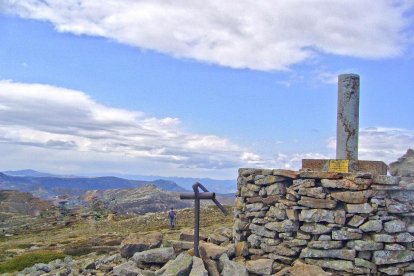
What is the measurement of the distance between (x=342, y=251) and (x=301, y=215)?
109cm

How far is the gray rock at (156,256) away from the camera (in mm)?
10352

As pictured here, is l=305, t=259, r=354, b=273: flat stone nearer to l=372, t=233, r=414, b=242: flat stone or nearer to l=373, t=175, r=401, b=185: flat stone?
l=372, t=233, r=414, b=242: flat stone

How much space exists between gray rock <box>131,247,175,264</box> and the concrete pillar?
4699 mm

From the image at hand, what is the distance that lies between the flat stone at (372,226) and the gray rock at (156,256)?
398cm

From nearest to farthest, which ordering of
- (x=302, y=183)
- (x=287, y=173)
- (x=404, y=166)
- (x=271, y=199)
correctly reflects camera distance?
(x=302, y=183)
(x=287, y=173)
(x=271, y=199)
(x=404, y=166)

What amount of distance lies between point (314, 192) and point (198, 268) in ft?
9.70

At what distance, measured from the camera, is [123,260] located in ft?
38.0

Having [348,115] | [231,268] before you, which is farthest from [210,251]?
[348,115]

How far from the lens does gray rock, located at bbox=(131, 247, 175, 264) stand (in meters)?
10.4

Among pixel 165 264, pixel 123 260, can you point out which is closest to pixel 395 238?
pixel 165 264

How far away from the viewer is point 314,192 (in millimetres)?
Answer: 10484

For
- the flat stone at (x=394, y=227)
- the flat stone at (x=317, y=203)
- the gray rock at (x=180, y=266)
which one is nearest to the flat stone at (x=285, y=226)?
the flat stone at (x=317, y=203)

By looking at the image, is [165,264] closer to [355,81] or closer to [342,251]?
[342,251]

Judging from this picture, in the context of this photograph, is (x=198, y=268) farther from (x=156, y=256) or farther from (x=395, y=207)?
(x=395, y=207)
